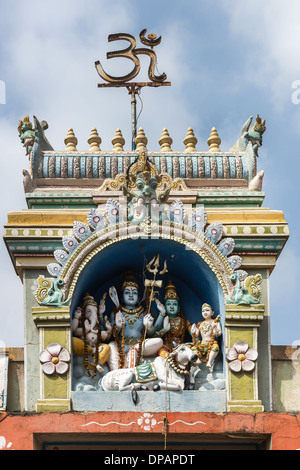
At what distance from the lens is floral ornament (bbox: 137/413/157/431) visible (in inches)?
671

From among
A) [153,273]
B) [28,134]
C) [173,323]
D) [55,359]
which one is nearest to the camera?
[55,359]

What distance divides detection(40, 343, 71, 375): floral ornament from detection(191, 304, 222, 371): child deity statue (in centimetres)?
184

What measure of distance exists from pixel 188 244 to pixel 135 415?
2.56 metres

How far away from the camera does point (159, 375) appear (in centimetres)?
1744

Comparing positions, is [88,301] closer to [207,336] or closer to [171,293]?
[171,293]

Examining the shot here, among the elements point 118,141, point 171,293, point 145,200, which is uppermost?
point 118,141

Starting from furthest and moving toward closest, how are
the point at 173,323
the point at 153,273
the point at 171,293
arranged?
the point at 153,273 < the point at 171,293 < the point at 173,323

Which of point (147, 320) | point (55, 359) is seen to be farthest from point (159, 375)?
point (55, 359)

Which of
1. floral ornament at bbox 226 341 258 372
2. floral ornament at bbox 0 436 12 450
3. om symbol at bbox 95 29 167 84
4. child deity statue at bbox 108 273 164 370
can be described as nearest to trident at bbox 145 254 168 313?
child deity statue at bbox 108 273 164 370

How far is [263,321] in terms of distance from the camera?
17.9 m

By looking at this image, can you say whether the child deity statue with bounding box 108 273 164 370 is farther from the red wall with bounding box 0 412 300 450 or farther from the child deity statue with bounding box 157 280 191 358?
the red wall with bounding box 0 412 300 450

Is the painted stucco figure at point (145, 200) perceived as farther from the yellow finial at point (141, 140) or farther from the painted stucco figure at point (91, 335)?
the yellow finial at point (141, 140)

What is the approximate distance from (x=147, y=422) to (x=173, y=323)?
1.77m

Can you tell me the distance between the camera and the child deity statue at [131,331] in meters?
17.8
